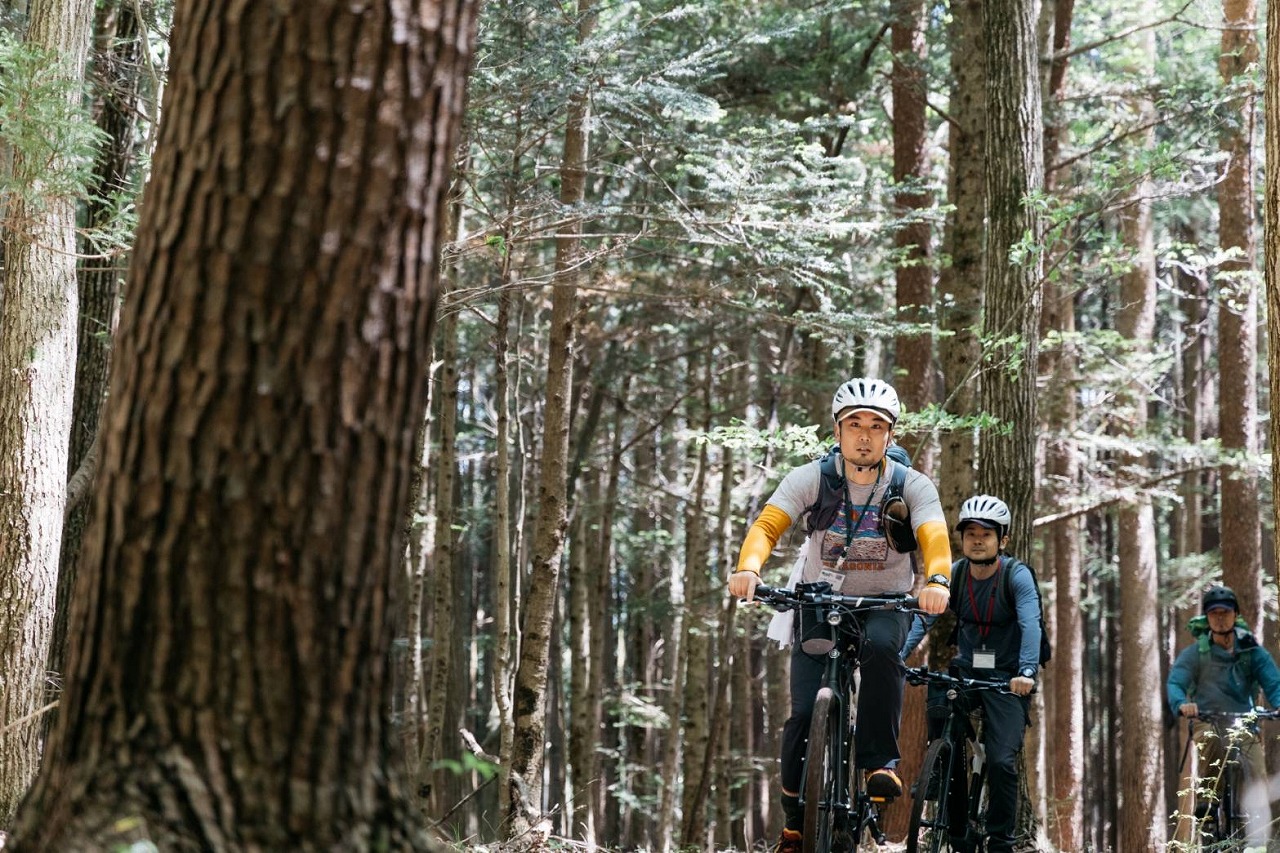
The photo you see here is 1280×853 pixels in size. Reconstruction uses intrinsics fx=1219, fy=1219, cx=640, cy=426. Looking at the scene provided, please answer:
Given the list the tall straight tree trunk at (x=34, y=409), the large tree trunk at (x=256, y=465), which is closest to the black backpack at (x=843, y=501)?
the large tree trunk at (x=256, y=465)

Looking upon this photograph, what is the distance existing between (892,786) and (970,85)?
324 inches

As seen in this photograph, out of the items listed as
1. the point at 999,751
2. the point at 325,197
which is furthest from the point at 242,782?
the point at 999,751

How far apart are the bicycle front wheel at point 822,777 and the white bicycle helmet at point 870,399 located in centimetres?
136

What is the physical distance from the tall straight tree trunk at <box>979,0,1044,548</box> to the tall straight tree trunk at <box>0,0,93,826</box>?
6384 mm

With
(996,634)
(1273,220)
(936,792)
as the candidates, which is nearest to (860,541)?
(996,634)

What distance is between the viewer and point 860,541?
19.5 feet

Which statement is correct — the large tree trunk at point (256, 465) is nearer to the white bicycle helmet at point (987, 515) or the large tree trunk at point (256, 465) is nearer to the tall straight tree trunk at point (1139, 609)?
the white bicycle helmet at point (987, 515)

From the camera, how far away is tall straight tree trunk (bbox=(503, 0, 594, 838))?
36.7 feet

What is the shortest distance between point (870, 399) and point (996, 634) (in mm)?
1793

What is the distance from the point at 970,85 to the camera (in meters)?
11.8

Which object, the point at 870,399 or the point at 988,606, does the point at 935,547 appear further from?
the point at 988,606

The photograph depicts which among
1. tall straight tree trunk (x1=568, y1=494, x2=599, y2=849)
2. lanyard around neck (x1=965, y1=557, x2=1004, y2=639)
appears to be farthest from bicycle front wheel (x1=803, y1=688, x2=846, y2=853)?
tall straight tree trunk (x1=568, y1=494, x2=599, y2=849)

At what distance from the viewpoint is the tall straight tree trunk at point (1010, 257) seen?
8.43 m

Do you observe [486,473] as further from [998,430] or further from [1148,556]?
[998,430]
